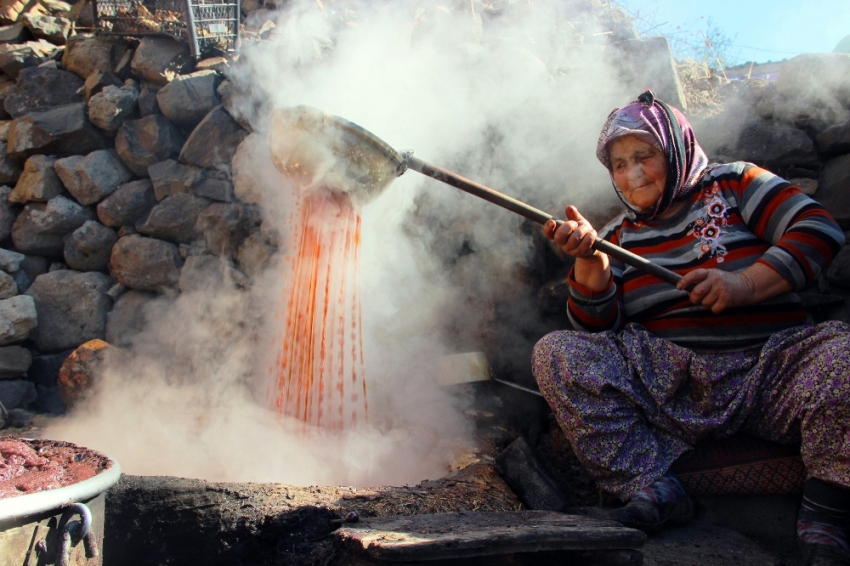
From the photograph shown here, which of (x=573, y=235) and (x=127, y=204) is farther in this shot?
(x=127, y=204)

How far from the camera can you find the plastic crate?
14.0 ft

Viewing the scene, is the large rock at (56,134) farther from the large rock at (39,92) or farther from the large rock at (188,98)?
the large rock at (188,98)

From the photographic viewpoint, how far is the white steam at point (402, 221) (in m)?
3.24

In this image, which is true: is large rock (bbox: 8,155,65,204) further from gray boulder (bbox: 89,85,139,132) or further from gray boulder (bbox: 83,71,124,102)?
gray boulder (bbox: 83,71,124,102)

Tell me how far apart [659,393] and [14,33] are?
5.16 m

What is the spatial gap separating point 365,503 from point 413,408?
1275 mm

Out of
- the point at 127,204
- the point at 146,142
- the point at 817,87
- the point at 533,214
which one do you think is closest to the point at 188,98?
the point at 146,142

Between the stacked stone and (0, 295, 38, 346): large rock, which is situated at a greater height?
the stacked stone

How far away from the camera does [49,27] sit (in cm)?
454

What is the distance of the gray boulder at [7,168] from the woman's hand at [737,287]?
454cm

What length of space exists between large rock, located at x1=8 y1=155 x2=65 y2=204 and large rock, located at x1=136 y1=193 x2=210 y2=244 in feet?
2.36

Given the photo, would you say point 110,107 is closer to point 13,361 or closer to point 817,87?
point 13,361

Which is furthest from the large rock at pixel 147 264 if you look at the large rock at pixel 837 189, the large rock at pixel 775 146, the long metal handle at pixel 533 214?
the large rock at pixel 837 189

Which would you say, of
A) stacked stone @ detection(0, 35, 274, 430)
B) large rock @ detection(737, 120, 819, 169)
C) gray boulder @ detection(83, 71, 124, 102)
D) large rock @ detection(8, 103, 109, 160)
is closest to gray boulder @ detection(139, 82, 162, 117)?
stacked stone @ detection(0, 35, 274, 430)
